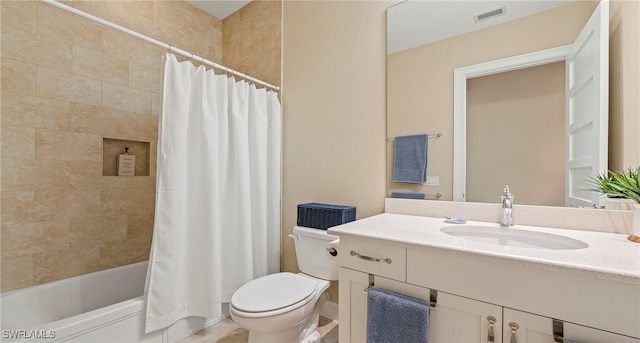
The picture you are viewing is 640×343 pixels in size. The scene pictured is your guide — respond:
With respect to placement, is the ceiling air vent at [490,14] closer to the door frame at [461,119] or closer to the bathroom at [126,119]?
the door frame at [461,119]

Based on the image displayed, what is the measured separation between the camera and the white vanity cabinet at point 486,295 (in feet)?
2.34

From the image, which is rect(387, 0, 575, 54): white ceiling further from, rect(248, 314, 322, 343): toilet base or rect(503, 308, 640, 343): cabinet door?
rect(248, 314, 322, 343): toilet base

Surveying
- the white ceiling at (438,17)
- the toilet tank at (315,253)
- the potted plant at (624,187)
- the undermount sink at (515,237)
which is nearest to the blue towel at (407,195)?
the undermount sink at (515,237)

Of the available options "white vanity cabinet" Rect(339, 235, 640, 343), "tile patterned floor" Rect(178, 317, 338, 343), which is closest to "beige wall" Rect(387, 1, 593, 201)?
"white vanity cabinet" Rect(339, 235, 640, 343)

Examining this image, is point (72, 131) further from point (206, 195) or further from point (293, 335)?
point (293, 335)

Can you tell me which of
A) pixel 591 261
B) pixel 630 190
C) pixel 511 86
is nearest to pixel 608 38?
pixel 511 86

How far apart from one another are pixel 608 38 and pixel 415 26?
34.0 inches

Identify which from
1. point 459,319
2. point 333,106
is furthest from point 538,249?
point 333,106

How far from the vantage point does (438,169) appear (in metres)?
1.54

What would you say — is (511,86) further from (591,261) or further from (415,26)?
(591,261)

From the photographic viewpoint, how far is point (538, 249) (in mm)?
914

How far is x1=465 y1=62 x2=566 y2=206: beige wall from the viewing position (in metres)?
1.25

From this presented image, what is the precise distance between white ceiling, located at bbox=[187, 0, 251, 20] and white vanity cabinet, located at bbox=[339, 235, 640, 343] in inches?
97.5

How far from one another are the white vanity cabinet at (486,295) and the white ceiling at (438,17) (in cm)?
124
